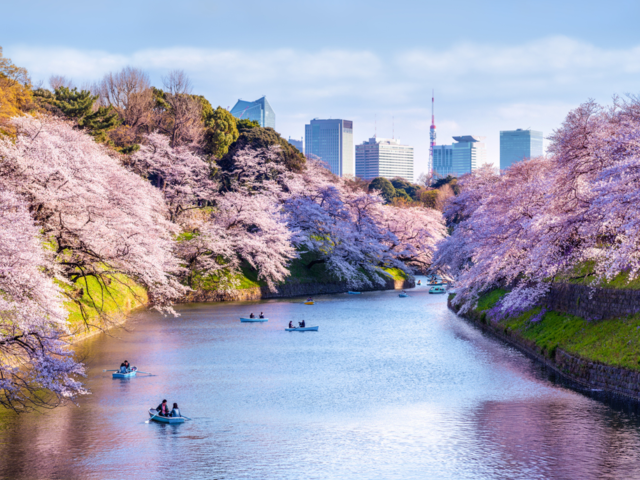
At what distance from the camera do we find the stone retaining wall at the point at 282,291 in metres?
63.1

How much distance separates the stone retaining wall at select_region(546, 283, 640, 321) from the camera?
92.8 feet

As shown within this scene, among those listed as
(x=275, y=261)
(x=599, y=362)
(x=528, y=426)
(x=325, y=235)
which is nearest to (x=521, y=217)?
(x=599, y=362)

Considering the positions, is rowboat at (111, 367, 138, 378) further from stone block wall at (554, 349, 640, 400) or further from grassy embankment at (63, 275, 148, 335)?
stone block wall at (554, 349, 640, 400)

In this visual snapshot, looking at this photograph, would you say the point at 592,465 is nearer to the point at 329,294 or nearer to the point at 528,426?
the point at 528,426

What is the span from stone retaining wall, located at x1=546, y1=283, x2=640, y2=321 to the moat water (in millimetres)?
3840

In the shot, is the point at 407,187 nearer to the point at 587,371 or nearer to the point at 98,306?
the point at 98,306

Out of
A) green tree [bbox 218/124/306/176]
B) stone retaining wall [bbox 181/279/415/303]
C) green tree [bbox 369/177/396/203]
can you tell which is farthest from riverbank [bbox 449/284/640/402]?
green tree [bbox 369/177/396/203]

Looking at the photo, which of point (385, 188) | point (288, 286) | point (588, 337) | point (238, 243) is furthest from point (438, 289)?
point (385, 188)

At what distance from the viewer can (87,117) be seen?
63.1 m

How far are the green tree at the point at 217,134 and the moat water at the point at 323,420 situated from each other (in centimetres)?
4350

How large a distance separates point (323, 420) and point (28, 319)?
448 inches

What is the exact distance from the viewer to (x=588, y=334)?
30516 mm

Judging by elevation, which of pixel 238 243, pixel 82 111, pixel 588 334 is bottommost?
pixel 588 334

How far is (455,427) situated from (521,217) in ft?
68.9
